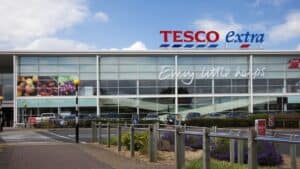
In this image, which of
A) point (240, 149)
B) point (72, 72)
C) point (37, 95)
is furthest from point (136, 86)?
point (240, 149)

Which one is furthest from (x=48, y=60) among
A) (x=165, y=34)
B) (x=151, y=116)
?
(x=165, y=34)

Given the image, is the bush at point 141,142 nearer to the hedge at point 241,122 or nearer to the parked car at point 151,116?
the hedge at point 241,122

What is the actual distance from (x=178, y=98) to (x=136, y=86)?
546cm

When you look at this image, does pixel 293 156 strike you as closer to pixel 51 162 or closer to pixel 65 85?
pixel 51 162

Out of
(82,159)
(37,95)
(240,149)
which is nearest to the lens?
(240,149)

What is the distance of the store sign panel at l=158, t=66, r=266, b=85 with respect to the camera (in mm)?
67188

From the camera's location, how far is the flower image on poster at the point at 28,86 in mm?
65750

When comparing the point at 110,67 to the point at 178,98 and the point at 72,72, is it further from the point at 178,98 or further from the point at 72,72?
the point at 178,98

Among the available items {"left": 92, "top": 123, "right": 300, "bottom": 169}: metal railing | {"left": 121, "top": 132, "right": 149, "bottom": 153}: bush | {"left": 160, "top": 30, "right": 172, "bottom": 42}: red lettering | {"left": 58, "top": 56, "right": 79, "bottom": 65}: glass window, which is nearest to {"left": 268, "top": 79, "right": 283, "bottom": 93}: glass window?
{"left": 160, "top": 30, "right": 172, "bottom": 42}: red lettering

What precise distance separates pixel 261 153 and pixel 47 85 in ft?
182

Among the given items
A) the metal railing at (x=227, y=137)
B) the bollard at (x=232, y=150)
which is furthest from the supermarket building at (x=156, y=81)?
the bollard at (x=232, y=150)

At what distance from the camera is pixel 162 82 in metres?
67.2

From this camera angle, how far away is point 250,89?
222 feet

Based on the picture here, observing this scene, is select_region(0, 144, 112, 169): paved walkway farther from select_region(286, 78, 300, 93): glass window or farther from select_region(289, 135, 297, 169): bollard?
select_region(286, 78, 300, 93): glass window
